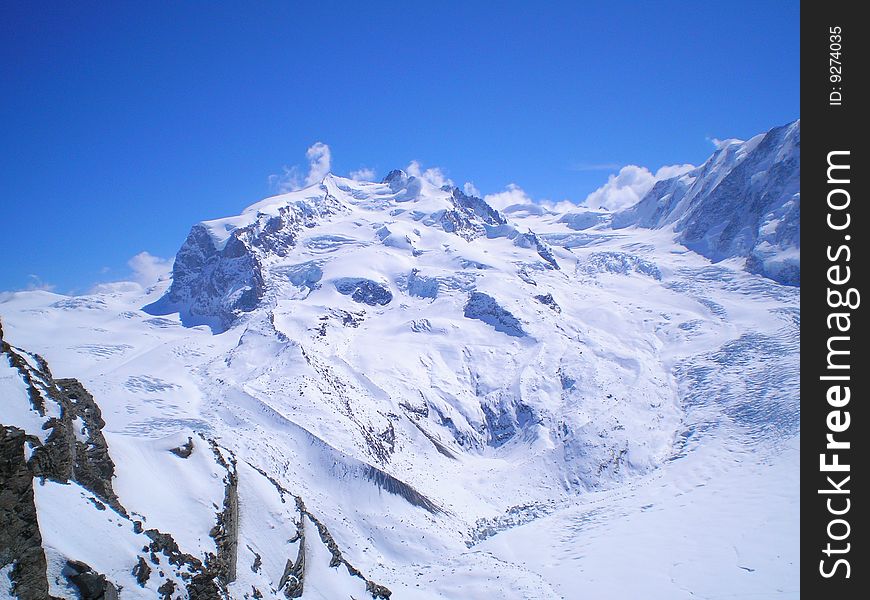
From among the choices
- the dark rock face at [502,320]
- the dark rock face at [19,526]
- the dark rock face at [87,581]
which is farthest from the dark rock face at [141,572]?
the dark rock face at [502,320]

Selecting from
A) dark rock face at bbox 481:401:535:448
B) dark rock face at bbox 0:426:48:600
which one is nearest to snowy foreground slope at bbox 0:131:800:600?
dark rock face at bbox 0:426:48:600

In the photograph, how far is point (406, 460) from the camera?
369 ft

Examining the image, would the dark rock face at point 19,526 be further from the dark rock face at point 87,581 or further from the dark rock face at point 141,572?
the dark rock face at point 141,572

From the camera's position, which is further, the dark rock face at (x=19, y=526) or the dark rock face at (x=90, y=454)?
the dark rock face at (x=90, y=454)

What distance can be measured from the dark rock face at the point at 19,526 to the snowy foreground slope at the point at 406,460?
0.29 ft

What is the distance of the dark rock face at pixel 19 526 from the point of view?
19.4 metres

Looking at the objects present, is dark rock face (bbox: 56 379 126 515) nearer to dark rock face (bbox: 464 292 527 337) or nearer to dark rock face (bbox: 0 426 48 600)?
dark rock face (bbox: 0 426 48 600)

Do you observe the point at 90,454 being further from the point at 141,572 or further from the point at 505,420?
the point at 505,420

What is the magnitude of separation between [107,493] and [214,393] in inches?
3297

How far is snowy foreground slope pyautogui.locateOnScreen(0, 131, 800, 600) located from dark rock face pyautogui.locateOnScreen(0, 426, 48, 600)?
89mm

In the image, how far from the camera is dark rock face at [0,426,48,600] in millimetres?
19406

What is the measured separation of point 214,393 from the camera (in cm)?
11300

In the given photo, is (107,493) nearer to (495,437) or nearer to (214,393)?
(214,393)
